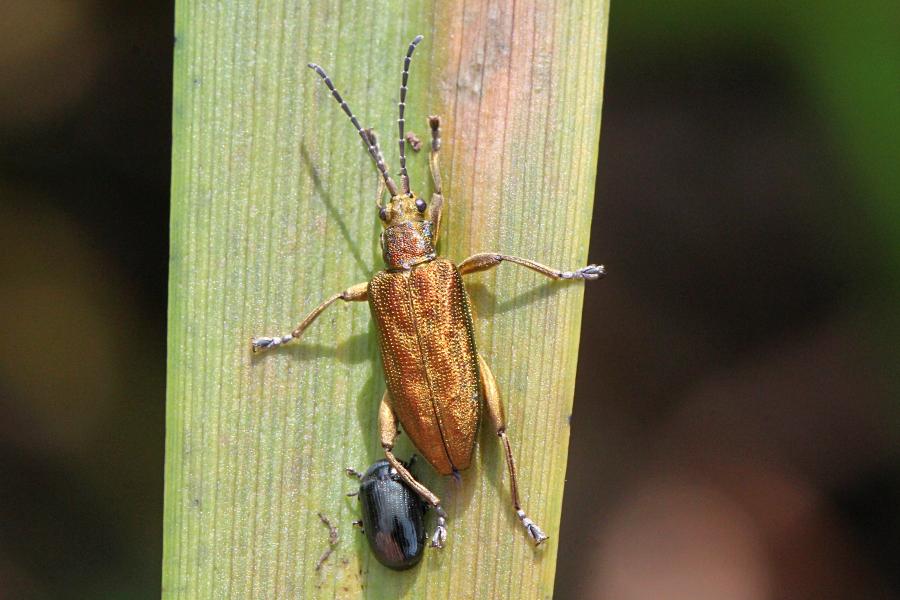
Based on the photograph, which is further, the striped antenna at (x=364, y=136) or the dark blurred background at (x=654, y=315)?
the dark blurred background at (x=654, y=315)

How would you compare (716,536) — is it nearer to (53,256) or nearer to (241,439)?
(241,439)

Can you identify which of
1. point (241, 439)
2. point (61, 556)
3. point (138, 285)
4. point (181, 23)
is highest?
point (181, 23)

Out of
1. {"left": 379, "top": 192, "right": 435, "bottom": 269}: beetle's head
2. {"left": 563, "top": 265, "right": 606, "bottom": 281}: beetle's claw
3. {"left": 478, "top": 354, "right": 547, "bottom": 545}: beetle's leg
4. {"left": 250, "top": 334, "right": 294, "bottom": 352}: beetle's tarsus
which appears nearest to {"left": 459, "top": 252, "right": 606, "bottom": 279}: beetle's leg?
{"left": 563, "top": 265, "right": 606, "bottom": 281}: beetle's claw

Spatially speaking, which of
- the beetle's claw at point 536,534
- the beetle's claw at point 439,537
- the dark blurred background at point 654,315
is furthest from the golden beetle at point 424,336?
the dark blurred background at point 654,315

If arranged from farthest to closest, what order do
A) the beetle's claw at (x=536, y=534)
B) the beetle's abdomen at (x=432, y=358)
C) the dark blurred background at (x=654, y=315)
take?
1. the dark blurred background at (x=654, y=315)
2. the beetle's abdomen at (x=432, y=358)
3. the beetle's claw at (x=536, y=534)

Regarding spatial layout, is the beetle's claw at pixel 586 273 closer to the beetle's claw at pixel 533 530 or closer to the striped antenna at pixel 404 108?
the striped antenna at pixel 404 108

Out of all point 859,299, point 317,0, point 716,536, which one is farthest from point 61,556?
point 859,299
